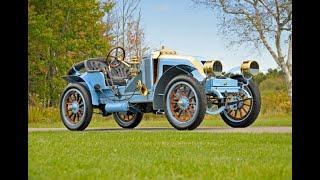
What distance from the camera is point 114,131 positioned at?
348cm

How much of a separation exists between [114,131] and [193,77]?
51 cm

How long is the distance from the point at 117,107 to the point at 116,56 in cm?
41

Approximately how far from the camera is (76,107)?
3.92m

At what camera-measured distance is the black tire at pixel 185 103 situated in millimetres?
3505

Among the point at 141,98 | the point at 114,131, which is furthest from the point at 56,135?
the point at 141,98

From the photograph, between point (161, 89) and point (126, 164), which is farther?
point (161, 89)

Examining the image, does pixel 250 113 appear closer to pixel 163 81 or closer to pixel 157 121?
pixel 157 121

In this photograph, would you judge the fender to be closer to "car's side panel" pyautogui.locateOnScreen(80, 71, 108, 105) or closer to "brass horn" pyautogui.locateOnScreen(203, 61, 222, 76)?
"car's side panel" pyautogui.locateOnScreen(80, 71, 108, 105)

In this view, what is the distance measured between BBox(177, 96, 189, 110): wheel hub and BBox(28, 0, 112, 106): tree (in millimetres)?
567

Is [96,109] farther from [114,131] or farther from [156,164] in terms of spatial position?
[156,164]

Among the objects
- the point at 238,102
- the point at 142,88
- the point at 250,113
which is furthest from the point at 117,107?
the point at 250,113

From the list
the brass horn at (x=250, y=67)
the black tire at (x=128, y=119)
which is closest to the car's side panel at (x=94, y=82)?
the black tire at (x=128, y=119)
